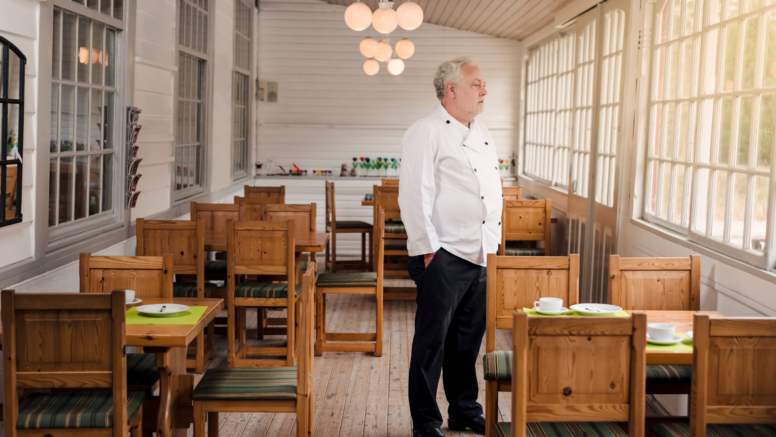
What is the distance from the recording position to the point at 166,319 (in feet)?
9.34

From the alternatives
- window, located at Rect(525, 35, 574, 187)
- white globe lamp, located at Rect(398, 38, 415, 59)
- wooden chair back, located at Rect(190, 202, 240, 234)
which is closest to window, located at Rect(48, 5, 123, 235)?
wooden chair back, located at Rect(190, 202, 240, 234)

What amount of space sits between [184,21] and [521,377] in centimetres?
519

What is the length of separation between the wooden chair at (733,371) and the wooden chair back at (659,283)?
46.8 inches

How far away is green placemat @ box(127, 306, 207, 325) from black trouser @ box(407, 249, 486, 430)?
102cm

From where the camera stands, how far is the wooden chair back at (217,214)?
564cm

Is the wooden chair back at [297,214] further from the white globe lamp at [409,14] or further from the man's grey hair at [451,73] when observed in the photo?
the man's grey hair at [451,73]

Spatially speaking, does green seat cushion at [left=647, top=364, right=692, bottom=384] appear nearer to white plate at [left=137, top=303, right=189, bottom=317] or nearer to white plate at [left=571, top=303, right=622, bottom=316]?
white plate at [left=571, top=303, right=622, bottom=316]

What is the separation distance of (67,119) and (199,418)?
2.24 metres

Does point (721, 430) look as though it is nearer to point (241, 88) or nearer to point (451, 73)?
point (451, 73)

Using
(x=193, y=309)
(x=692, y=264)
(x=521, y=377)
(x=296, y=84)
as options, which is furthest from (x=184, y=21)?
(x=521, y=377)

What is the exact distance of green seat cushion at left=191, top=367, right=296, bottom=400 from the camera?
107 inches

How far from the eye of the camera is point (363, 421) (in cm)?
378

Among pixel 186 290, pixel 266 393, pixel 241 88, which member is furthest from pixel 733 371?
pixel 241 88

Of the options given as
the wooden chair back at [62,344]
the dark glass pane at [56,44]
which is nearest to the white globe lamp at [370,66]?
the dark glass pane at [56,44]
